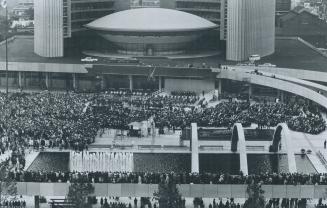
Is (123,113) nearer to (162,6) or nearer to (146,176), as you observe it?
(146,176)

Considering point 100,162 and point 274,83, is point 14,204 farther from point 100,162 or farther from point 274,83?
point 274,83

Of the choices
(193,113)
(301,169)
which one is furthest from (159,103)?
(301,169)

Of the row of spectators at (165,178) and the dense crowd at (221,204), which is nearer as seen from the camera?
the dense crowd at (221,204)

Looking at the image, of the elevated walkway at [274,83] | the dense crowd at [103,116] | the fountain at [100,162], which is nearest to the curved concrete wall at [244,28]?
the elevated walkway at [274,83]

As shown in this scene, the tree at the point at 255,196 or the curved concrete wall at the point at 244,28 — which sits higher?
the curved concrete wall at the point at 244,28

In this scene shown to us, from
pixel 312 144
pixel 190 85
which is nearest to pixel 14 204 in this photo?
pixel 312 144

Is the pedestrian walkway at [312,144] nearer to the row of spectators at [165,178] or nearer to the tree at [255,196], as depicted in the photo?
the row of spectators at [165,178]

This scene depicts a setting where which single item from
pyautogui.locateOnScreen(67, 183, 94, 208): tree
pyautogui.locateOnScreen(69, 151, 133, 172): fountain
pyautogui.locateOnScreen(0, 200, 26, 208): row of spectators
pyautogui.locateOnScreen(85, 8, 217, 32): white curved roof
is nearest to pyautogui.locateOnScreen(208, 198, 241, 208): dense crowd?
pyautogui.locateOnScreen(67, 183, 94, 208): tree

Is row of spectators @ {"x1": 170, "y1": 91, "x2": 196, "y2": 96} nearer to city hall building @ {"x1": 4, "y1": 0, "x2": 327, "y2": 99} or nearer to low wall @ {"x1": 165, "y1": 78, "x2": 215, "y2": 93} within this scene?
low wall @ {"x1": 165, "y1": 78, "x2": 215, "y2": 93}
